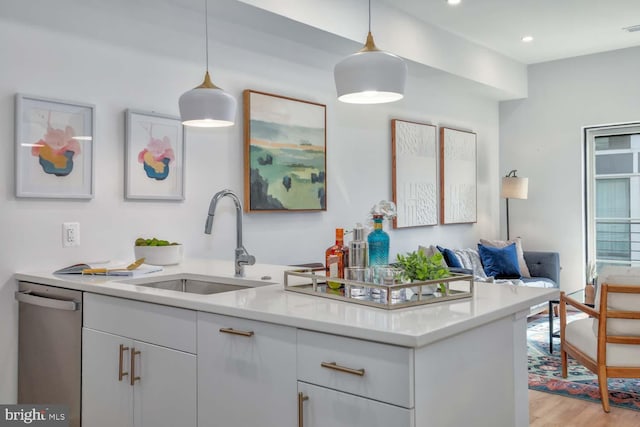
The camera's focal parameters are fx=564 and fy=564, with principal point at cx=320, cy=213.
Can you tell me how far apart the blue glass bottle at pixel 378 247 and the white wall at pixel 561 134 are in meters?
5.07

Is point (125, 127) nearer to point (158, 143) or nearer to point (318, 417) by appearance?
point (158, 143)

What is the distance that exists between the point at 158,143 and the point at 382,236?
183 cm

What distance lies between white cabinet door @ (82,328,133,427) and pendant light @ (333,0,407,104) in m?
A: 1.24

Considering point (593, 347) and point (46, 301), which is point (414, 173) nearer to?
point (593, 347)

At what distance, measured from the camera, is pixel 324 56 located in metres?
4.34

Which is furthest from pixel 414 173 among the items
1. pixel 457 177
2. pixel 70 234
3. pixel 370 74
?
pixel 370 74

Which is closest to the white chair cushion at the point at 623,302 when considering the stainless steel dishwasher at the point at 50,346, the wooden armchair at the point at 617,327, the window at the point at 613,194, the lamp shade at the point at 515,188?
the wooden armchair at the point at 617,327

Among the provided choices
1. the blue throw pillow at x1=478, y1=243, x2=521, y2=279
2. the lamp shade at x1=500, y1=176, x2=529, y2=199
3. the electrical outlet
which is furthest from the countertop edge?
the lamp shade at x1=500, y1=176, x2=529, y2=199

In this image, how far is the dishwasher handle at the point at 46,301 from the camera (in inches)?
91.0

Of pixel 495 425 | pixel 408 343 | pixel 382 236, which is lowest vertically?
pixel 495 425

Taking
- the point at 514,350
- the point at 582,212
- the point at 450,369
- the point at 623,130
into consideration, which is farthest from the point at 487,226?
the point at 450,369

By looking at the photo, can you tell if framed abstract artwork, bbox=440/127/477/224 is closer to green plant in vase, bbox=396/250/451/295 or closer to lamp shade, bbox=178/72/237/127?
lamp shade, bbox=178/72/237/127

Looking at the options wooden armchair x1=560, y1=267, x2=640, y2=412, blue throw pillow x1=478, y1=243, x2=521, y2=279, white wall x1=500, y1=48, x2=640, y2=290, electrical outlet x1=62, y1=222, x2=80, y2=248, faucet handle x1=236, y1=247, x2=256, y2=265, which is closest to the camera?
faucet handle x1=236, y1=247, x2=256, y2=265

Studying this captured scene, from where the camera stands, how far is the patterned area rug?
11.2ft
